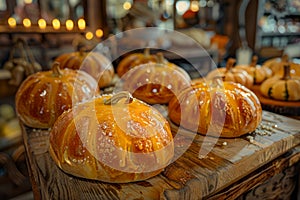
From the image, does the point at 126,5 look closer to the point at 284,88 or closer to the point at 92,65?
the point at 92,65

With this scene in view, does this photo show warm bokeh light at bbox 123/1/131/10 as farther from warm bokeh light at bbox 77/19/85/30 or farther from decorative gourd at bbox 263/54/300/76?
decorative gourd at bbox 263/54/300/76

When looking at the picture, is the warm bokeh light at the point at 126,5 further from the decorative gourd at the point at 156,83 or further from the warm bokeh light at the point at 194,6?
the decorative gourd at the point at 156,83

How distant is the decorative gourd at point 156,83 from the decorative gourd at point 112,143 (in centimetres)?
39

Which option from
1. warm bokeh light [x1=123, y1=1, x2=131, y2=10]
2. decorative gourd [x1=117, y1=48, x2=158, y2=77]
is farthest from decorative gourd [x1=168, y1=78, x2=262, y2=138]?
warm bokeh light [x1=123, y1=1, x2=131, y2=10]

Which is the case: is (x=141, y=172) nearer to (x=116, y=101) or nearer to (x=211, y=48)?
(x=116, y=101)

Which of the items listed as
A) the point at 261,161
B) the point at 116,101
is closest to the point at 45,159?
the point at 116,101

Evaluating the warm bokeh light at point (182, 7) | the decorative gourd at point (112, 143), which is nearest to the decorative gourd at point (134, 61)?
the decorative gourd at point (112, 143)

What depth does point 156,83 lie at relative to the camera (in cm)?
110

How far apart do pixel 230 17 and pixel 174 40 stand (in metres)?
1.81

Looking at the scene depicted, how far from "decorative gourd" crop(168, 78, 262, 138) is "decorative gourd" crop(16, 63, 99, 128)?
1.21ft

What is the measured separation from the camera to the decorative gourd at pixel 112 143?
24.8 inches

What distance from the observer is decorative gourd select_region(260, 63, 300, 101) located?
1.21 metres

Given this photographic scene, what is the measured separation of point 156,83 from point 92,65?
0.45 metres

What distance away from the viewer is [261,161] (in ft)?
2.52
